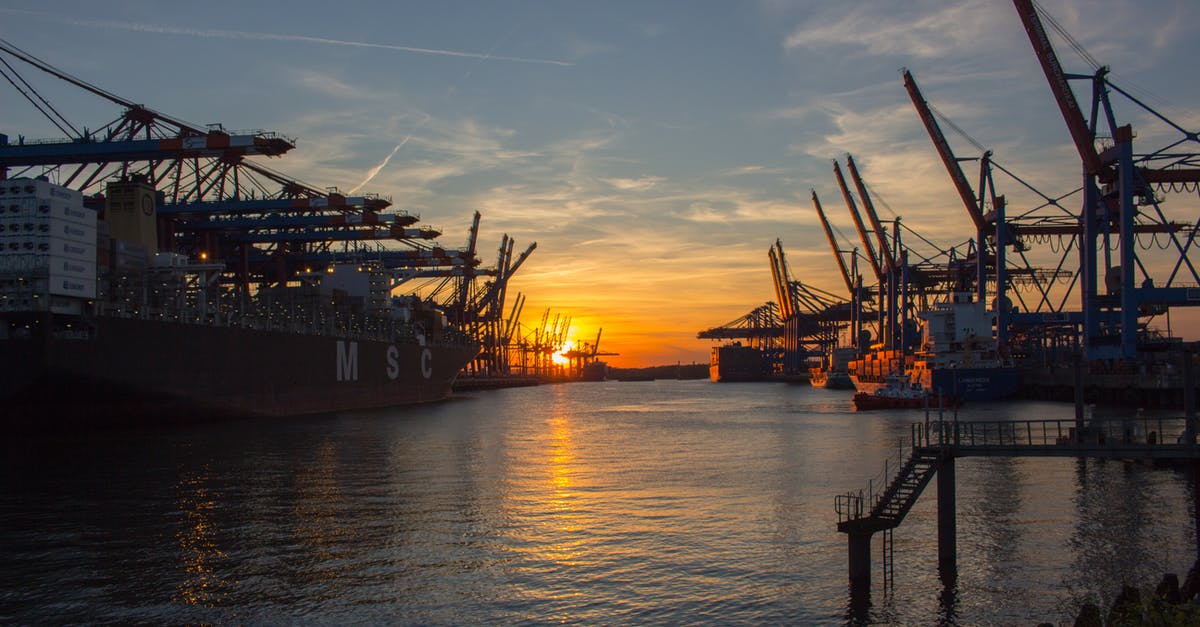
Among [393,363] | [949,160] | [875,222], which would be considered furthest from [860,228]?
[393,363]

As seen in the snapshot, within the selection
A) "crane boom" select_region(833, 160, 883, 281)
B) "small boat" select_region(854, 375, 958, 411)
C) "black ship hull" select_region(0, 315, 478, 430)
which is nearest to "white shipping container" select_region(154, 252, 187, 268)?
"black ship hull" select_region(0, 315, 478, 430)

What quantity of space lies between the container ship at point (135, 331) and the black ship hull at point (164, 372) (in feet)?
0.23

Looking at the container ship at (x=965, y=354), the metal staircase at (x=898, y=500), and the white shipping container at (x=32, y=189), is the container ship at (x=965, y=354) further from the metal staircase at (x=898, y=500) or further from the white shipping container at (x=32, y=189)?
the white shipping container at (x=32, y=189)

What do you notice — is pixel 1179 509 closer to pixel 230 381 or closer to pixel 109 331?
pixel 109 331

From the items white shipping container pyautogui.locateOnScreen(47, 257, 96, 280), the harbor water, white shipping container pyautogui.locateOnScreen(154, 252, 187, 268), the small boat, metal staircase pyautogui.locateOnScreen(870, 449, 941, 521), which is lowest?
the harbor water

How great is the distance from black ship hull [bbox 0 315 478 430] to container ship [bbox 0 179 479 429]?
7 centimetres

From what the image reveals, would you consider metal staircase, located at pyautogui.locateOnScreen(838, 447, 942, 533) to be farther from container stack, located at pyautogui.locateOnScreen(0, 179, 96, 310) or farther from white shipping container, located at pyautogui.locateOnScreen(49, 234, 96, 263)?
white shipping container, located at pyautogui.locateOnScreen(49, 234, 96, 263)

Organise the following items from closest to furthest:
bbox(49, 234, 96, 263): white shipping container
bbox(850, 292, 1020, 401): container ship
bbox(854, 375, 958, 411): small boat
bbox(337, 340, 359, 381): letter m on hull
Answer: bbox(49, 234, 96, 263): white shipping container < bbox(337, 340, 359, 381): letter m on hull < bbox(854, 375, 958, 411): small boat < bbox(850, 292, 1020, 401): container ship

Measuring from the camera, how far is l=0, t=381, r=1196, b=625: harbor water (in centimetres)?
1809

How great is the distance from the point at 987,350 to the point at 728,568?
7962cm

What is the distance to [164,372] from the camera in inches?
1962

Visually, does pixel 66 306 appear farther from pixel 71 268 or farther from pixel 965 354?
pixel 965 354

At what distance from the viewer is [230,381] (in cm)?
5675

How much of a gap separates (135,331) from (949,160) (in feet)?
246
